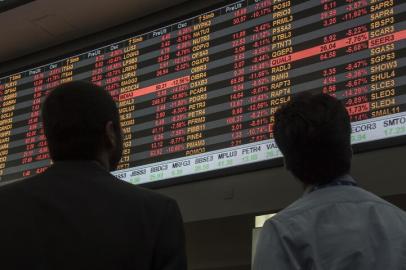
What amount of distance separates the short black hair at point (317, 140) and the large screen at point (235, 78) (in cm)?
130

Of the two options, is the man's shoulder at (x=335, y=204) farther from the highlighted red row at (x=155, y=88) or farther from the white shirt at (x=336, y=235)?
the highlighted red row at (x=155, y=88)

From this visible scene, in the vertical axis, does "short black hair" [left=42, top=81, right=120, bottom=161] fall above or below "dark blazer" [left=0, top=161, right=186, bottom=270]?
above

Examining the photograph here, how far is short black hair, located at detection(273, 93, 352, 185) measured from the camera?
4.46 feet

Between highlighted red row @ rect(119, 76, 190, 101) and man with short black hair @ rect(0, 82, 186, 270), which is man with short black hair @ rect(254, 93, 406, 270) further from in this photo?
highlighted red row @ rect(119, 76, 190, 101)

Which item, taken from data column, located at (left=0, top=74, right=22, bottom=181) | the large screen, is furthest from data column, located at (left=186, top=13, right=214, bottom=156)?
data column, located at (left=0, top=74, right=22, bottom=181)

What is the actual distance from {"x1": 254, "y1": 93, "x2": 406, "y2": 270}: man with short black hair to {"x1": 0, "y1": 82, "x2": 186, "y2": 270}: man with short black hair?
20cm

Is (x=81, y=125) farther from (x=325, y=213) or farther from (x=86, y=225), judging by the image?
(x=325, y=213)

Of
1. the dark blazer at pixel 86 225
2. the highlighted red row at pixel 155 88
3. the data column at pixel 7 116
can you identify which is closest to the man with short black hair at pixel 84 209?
the dark blazer at pixel 86 225

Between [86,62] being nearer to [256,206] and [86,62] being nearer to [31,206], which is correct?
[256,206]

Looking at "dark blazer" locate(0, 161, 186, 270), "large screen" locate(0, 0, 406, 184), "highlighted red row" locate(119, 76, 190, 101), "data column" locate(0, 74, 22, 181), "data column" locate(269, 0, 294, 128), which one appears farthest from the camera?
"data column" locate(0, 74, 22, 181)

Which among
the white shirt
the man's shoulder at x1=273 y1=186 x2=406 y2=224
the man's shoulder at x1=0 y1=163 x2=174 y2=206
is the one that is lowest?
the white shirt

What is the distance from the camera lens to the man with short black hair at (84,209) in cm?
123

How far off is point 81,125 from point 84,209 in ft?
0.57

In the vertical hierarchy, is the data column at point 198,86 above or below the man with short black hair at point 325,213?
above
